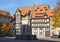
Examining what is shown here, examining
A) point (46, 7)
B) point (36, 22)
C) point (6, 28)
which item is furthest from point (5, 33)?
point (46, 7)

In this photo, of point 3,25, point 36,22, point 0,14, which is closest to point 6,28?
point 3,25

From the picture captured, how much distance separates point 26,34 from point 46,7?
5566 centimetres

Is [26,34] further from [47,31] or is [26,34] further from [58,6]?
[47,31]

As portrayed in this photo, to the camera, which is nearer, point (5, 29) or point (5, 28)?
point (5, 28)

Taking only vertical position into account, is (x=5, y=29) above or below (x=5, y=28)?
below

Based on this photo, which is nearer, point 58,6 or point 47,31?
point 58,6

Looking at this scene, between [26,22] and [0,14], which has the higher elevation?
[0,14]

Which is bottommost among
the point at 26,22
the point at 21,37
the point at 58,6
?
the point at 21,37

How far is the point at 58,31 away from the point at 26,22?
46913 mm

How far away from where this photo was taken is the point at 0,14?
358ft

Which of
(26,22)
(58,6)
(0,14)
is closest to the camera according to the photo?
(26,22)

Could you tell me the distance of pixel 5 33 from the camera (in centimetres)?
9275

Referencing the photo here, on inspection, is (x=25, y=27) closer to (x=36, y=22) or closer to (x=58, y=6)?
(x=58, y=6)

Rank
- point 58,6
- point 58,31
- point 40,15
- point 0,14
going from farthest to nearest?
point 0,14, point 40,15, point 58,31, point 58,6
